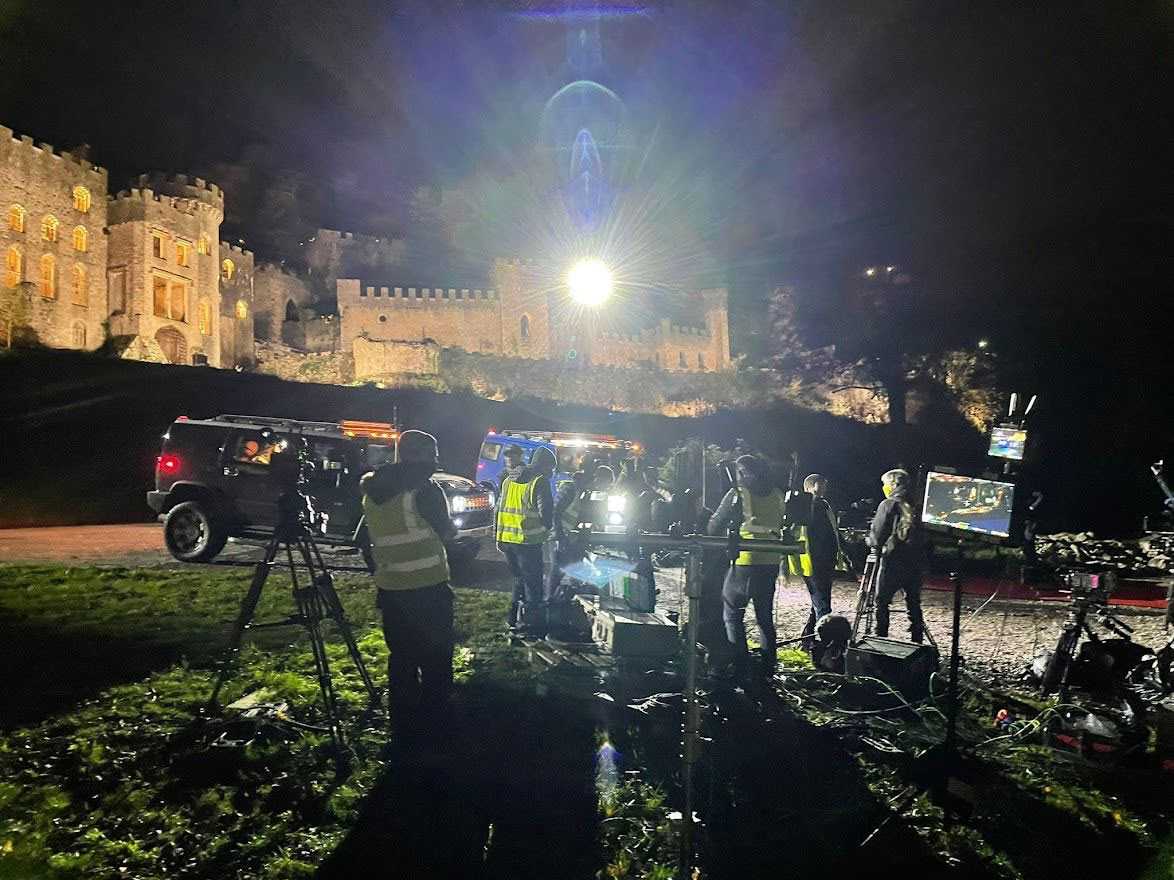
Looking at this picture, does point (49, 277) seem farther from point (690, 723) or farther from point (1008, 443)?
point (1008, 443)

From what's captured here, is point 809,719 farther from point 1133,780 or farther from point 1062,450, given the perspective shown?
point 1062,450

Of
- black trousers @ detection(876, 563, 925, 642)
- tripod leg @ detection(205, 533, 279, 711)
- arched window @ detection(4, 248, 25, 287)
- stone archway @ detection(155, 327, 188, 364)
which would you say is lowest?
black trousers @ detection(876, 563, 925, 642)

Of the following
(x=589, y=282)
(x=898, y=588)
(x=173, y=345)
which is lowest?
(x=898, y=588)

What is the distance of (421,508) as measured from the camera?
4641mm

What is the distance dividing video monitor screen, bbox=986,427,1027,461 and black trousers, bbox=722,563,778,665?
208cm

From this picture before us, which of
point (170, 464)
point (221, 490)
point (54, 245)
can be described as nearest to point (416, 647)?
point (221, 490)

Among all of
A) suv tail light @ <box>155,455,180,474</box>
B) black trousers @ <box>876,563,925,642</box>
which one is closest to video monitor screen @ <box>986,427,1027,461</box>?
black trousers @ <box>876,563,925,642</box>

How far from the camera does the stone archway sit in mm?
39688

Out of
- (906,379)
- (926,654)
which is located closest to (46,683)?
(926,654)

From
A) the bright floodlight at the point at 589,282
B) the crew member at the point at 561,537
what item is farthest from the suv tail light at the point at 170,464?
the bright floodlight at the point at 589,282

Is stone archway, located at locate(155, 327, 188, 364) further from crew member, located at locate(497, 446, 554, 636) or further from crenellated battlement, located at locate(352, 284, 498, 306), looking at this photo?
crew member, located at locate(497, 446, 554, 636)

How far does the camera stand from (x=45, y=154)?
3422 centimetres

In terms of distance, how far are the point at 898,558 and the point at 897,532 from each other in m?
0.27

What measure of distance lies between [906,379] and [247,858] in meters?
29.6
